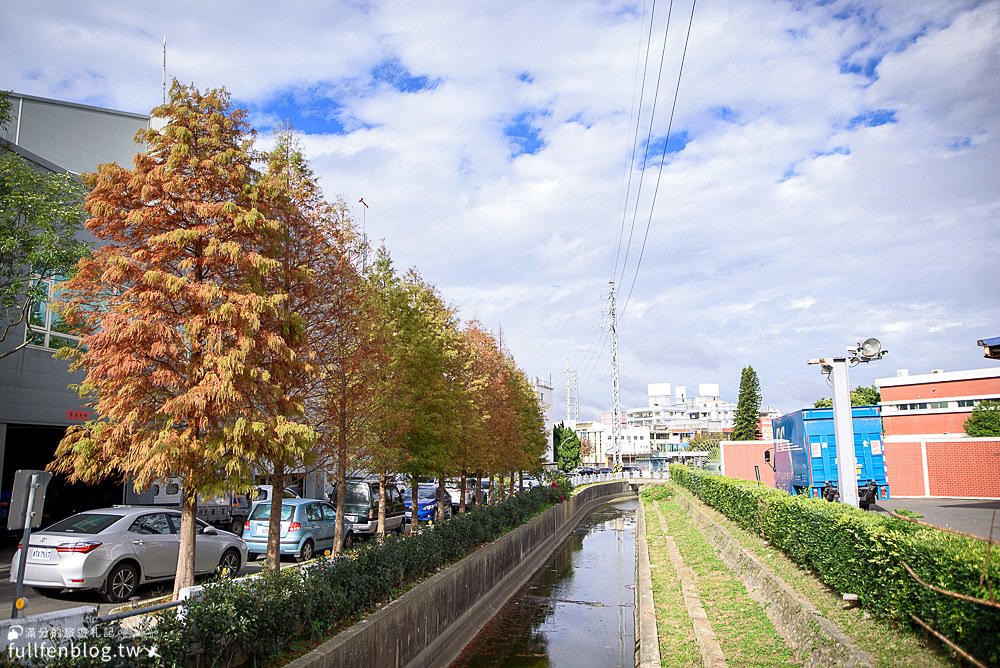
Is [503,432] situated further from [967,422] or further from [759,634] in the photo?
[967,422]

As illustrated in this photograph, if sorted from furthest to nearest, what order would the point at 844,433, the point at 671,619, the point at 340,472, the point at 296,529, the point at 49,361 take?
the point at 49,361, the point at 296,529, the point at 340,472, the point at 844,433, the point at 671,619

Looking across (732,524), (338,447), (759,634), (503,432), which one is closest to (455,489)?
(503,432)

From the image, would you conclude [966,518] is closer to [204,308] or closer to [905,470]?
[905,470]

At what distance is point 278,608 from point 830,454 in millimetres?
18653

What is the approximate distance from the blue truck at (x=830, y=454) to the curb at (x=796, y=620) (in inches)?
289

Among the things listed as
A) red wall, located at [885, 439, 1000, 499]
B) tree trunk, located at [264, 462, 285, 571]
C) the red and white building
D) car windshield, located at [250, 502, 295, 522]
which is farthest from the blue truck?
tree trunk, located at [264, 462, 285, 571]

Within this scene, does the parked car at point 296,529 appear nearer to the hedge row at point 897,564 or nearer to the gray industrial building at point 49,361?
the gray industrial building at point 49,361

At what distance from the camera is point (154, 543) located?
1139 centimetres

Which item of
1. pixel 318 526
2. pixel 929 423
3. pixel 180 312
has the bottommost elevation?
pixel 318 526

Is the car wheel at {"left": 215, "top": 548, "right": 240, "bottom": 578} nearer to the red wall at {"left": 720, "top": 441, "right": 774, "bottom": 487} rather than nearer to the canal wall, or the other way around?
the canal wall

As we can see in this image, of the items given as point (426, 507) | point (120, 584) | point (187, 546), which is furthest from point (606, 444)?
point (187, 546)

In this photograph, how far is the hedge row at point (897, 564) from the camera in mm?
5398

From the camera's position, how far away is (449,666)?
11.1 m

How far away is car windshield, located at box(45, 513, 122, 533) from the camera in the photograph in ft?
34.7
